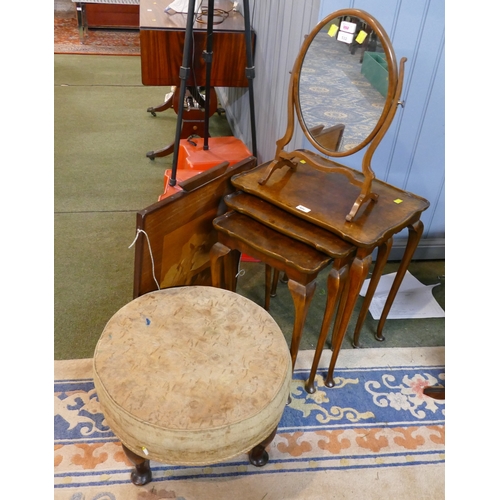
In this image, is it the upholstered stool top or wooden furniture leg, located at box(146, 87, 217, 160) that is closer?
the upholstered stool top

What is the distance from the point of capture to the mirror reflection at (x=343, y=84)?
1.46m

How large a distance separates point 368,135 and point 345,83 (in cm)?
21

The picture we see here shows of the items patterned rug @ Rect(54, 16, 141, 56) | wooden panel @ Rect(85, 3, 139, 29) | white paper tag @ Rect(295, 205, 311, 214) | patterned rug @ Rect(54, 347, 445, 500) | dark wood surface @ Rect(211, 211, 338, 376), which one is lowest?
patterned rug @ Rect(54, 347, 445, 500)

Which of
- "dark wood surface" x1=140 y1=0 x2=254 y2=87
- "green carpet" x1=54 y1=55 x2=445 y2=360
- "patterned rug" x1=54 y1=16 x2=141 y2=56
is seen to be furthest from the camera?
"patterned rug" x1=54 y1=16 x2=141 y2=56

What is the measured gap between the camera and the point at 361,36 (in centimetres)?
145

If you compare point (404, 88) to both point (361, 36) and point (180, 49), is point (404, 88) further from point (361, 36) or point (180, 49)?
point (180, 49)

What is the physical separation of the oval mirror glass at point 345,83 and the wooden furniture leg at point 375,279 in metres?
0.37

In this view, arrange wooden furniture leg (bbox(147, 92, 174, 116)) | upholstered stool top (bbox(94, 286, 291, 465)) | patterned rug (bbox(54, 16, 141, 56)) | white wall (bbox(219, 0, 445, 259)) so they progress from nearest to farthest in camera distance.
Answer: upholstered stool top (bbox(94, 286, 291, 465)) < white wall (bbox(219, 0, 445, 259)) < wooden furniture leg (bbox(147, 92, 174, 116)) < patterned rug (bbox(54, 16, 141, 56))

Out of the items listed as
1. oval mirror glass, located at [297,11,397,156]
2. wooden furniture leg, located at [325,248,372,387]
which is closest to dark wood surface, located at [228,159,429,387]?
wooden furniture leg, located at [325,248,372,387]

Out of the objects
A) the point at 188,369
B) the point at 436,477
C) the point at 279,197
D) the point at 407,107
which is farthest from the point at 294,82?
the point at 436,477

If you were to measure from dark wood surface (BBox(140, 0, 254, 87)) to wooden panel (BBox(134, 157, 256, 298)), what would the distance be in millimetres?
1054

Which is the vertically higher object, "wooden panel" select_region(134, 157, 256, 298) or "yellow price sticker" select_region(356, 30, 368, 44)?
"yellow price sticker" select_region(356, 30, 368, 44)

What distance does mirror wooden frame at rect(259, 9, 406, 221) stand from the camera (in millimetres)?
1366

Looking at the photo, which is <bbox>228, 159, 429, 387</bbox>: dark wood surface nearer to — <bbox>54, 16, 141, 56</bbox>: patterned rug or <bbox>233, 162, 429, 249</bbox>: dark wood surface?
<bbox>233, 162, 429, 249</bbox>: dark wood surface
